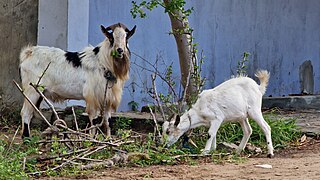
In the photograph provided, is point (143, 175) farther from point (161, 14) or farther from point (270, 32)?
point (270, 32)

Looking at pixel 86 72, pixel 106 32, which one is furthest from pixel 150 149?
pixel 86 72

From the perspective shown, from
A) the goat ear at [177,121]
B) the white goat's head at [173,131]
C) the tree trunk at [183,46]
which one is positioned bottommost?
the white goat's head at [173,131]

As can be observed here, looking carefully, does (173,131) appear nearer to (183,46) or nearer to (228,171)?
(228,171)

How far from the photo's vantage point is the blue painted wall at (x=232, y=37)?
1171 centimetres

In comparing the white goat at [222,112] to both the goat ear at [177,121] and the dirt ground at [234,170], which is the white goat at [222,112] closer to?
the goat ear at [177,121]

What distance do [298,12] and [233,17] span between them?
210cm

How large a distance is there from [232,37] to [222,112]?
5.91 meters

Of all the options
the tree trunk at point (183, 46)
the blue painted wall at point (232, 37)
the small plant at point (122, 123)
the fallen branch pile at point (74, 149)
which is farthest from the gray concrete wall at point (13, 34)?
the fallen branch pile at point (74, 149)

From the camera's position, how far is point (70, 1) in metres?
10.7

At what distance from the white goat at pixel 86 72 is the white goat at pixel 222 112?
4.94ft

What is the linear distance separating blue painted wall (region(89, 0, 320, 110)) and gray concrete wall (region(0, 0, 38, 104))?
89 cm

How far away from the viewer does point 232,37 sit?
43.9 feet

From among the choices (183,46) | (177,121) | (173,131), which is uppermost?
(183,46)

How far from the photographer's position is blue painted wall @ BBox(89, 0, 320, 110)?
38.4 ft
